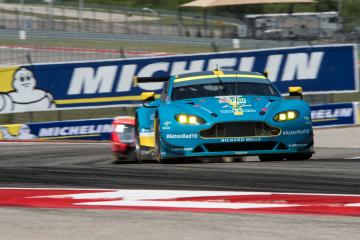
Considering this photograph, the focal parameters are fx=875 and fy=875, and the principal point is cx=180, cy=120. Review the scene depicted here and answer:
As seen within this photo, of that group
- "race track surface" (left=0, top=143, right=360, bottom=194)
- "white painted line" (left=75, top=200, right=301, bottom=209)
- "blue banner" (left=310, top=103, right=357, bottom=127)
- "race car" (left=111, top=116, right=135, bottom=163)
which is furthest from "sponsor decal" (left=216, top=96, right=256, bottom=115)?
Answer: "blue banner" (left=310, top=103, right=357, bottom=127)

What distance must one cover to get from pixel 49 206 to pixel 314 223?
1986mm

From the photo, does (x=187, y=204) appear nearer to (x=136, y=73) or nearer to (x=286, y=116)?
(x=286, y=116)

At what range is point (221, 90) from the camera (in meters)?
10.5

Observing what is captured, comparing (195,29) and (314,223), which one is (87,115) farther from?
(195,29)

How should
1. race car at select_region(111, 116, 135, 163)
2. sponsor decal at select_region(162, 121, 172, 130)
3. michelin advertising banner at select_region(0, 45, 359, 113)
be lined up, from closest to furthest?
1. sponsor decal at select_region(162, 121, 172, 130)
2. race car at select_region(111, 116, 135, 163)
3. michelin advertising banner at select_region(0, 45, 359, 113)

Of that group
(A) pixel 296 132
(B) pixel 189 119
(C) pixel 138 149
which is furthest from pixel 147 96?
(A) pixel 296 132

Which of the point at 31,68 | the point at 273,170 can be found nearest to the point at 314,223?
the point at 273,170

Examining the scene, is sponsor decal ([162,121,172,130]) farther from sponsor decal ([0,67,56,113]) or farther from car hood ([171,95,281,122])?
sponsor decal ([0,67,56,113])

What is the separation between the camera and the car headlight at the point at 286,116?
31.6 feet

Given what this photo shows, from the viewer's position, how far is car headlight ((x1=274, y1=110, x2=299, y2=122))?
9641 millimetres

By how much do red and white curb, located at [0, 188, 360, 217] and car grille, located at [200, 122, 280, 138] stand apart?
258cm

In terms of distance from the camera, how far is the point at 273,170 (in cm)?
823

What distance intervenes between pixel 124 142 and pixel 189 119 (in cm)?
235

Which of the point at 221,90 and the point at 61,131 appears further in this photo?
the point at 61,131
